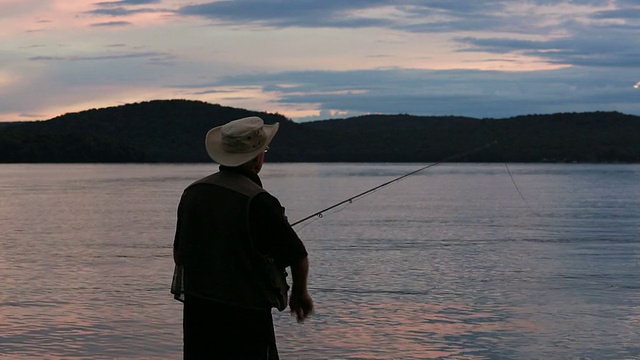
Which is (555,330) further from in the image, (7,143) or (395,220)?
(7,143)

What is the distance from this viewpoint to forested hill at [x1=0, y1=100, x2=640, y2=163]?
399 feet

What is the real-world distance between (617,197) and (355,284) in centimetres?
3028

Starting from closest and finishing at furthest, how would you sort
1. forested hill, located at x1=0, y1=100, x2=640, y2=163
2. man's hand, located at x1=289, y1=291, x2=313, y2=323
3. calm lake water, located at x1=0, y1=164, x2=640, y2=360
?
man's hand, located at x1=289, y1=291, x2=313, y2=323 < calm lake water, located at x1=0, y1=164, x2=640, y2=360 < forested hill, located at x1=0, y1=100, x2=640, y2=163

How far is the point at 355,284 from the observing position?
43.5 feet

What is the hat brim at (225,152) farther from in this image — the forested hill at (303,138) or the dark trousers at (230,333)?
the forested hill at (303,138)

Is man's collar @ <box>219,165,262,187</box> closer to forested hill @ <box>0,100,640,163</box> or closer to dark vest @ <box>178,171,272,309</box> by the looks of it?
dark vest @ <box>178,171,272,309</box>

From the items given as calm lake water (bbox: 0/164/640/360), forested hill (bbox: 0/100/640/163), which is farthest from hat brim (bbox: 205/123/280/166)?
forested hill (bbox: 0/100/640/163)

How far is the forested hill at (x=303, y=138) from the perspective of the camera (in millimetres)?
121562

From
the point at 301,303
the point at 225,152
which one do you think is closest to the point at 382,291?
the point at 301,303

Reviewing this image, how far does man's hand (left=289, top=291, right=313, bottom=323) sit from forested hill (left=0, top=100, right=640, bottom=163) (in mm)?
112818

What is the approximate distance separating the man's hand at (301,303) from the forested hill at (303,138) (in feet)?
370

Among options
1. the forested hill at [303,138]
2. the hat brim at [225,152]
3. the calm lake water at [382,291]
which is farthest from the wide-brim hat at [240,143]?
the forested hill at [303,138]

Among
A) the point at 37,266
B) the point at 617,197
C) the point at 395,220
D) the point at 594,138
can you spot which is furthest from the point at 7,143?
the point at 37,266

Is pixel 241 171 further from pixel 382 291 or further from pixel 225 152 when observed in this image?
pixel 382 291
